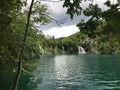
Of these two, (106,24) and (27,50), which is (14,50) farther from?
(106,24)

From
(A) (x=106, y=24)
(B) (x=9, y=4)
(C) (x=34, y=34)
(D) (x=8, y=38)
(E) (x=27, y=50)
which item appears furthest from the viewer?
(C) (x=34, y=34)

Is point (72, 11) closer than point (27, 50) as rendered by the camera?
Yes

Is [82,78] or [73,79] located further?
[82,78]

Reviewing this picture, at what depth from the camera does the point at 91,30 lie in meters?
9.99

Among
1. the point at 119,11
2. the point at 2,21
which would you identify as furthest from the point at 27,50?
the point at 119,11

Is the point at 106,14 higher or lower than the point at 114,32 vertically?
higher

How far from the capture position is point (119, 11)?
940cm

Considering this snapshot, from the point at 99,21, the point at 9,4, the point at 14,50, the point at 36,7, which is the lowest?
the point at 14,50

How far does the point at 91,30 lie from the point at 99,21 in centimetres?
58

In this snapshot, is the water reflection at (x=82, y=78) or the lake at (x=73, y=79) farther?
the water reflection at (x=82, y=78)

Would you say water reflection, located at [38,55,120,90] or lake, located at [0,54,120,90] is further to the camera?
water reflection, located at [38,55,120,90]

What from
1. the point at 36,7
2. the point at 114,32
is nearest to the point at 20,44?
the point at 114,32

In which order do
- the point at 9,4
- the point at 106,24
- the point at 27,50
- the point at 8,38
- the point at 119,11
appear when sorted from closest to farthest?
the point at 119,11 < the point at 106,24 < the point at 9,4 < the point at 8,38 < the point at 27,50

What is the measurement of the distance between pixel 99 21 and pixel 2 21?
5.47 meters
